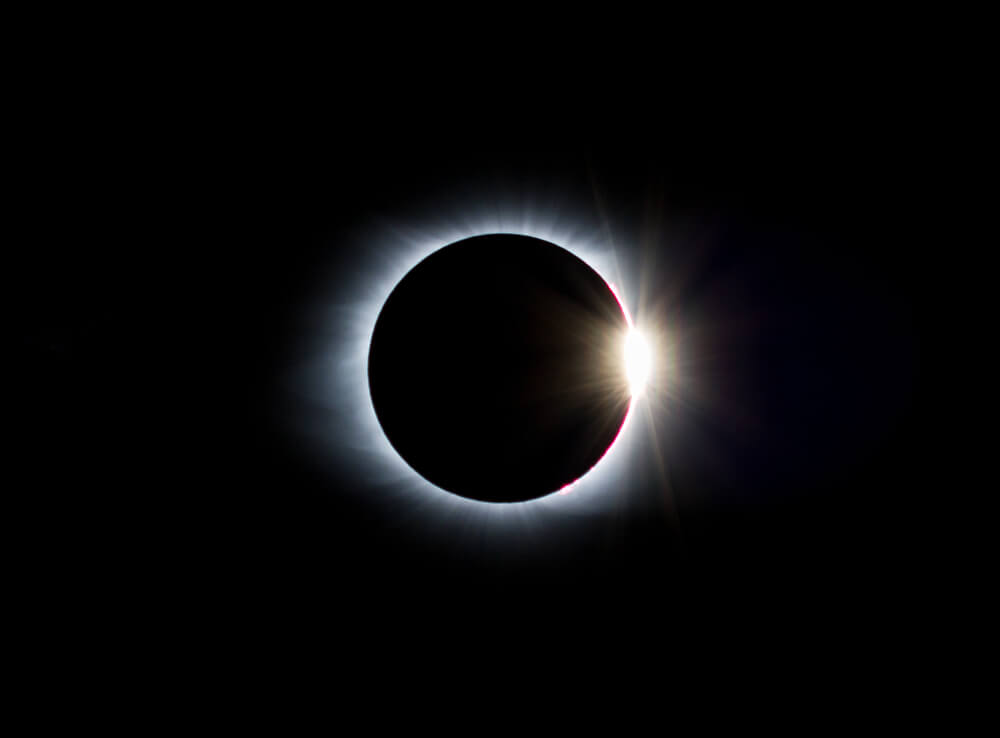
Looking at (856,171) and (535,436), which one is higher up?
(856,171)

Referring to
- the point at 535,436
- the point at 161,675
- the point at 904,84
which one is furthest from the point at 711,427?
the point at 161,675

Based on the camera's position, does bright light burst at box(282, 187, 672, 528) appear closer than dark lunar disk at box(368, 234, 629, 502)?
No

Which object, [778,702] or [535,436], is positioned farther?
[778,702]

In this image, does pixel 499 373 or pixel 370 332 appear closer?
pixel 499 373

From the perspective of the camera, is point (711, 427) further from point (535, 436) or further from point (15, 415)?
point (15, 415)

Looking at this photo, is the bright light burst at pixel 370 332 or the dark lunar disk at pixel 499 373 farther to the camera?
the bright light burst at pixel 370 332

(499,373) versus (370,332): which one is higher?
(370,332)

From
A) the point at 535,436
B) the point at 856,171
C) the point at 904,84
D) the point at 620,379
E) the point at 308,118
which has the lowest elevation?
the point at 535,436
